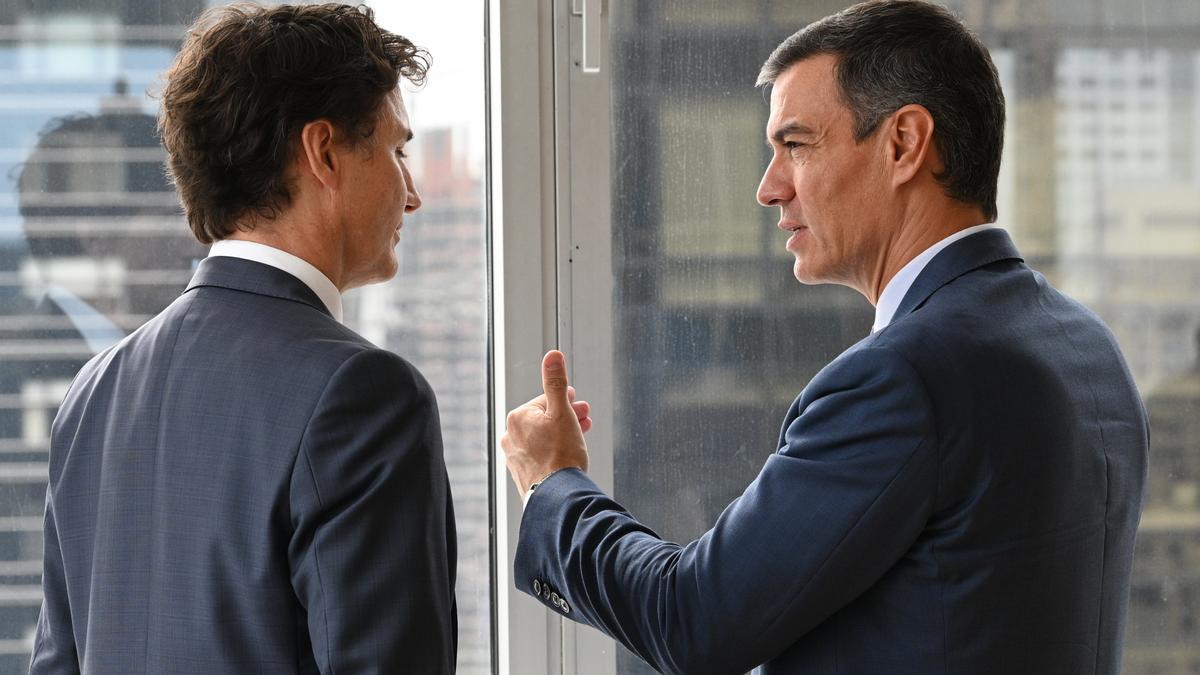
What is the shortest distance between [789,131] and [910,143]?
0.49 feet

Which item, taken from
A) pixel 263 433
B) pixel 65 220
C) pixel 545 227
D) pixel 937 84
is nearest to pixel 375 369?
pixel 263 433

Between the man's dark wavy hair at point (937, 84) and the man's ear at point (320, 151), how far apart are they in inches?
22.3

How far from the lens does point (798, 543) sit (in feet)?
3.71

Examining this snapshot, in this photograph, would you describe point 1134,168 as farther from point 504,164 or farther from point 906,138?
point 504,164

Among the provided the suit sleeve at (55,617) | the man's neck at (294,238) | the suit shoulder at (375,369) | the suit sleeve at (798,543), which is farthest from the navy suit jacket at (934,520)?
the suit sleeve at (55,617)

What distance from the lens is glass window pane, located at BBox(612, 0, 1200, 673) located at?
1861 millimetres

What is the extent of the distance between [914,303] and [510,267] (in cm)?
73

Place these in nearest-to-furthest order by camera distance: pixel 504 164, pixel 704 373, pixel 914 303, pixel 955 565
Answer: pixel 955 565, pixel 914 303, pixel 504 164, pixel 704 373

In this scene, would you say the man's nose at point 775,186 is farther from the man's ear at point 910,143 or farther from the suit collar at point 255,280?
the suit collar at point 255,280

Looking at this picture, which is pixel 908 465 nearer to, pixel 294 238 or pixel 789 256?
pixel 294 238

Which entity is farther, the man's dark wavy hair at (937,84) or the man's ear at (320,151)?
the man's dark wavy hair at (937,84)

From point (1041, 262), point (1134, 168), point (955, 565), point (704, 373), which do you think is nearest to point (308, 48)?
point (955, 565)

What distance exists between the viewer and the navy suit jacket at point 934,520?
1.11 metres

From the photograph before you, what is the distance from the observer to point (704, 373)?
1896 millimetres
